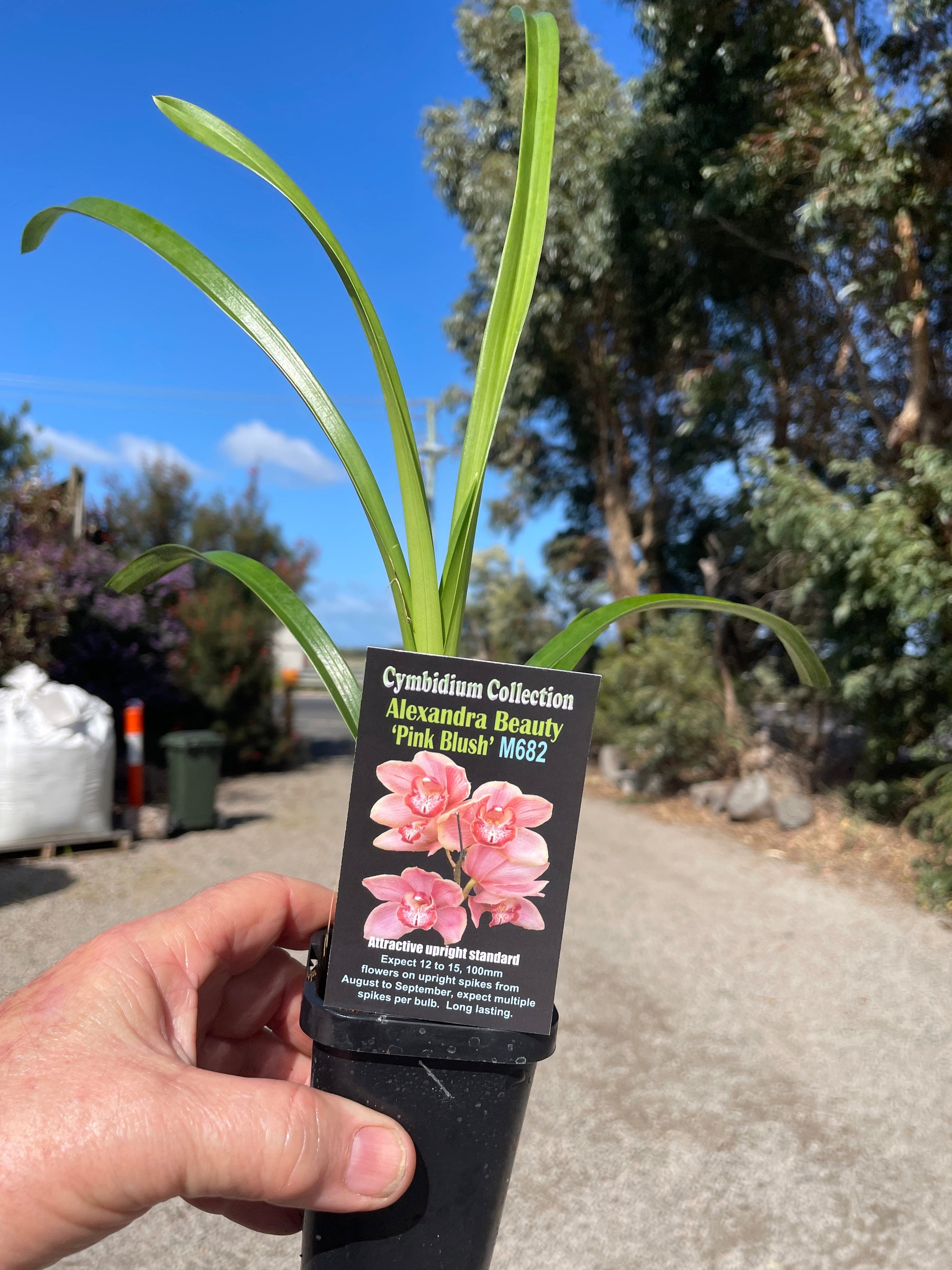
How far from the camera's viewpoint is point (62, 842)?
4488 mm

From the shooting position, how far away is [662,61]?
6.57 metres

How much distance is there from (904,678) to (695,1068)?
11.5 ft

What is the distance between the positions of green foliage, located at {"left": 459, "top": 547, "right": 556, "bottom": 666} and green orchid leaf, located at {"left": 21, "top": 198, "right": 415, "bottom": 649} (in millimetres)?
9270

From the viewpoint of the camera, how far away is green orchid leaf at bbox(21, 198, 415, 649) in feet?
3.54

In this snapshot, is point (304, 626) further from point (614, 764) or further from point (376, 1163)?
point (614, 764)

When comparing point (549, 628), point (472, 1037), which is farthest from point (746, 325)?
point (472, 1037)

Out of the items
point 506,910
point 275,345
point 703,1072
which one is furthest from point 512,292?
point 703,1072

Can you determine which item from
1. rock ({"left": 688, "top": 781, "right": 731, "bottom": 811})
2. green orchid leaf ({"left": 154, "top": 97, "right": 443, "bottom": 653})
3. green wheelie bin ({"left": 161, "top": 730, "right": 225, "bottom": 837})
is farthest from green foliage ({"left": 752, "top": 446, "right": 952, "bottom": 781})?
green orchid leaf ({"left": 154, "top": 97, "right": 443, "bottom": 653})

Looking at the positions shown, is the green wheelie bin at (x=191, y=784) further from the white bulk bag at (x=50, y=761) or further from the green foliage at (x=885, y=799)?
the green foliage at (x=885, y=799)

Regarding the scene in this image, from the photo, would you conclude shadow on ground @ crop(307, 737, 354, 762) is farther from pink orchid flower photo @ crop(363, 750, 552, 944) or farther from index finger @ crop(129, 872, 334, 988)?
pink orchid flower photo @ crop(363, 750, 552, 944)

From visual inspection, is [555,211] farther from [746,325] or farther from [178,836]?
[178,836]

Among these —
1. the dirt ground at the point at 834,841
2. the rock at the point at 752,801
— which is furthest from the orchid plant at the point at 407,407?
the rock at the point at 752,801

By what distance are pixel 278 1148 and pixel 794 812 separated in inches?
233

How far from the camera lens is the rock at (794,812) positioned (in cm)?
608
